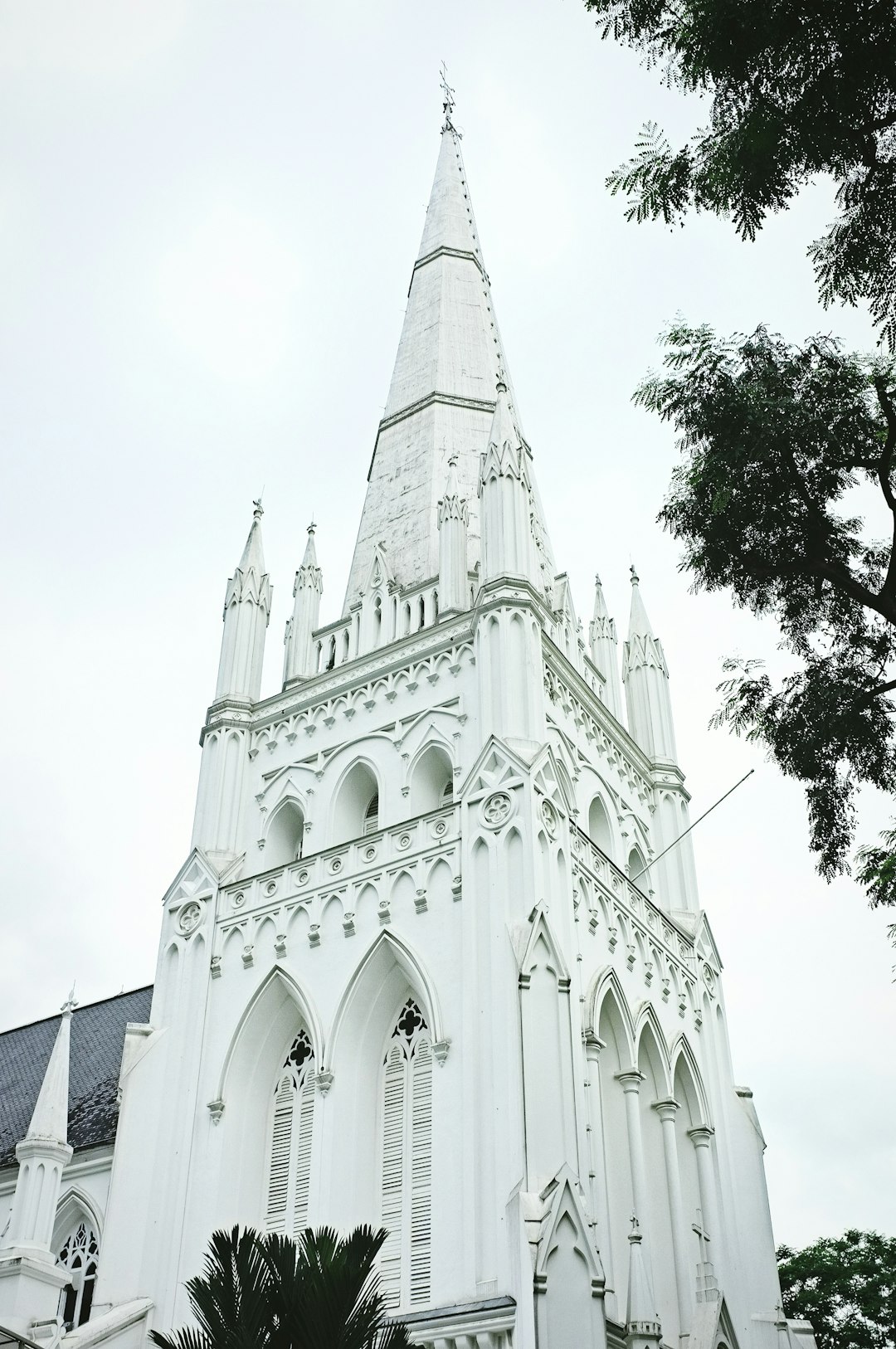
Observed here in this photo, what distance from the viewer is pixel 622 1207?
71.2ft

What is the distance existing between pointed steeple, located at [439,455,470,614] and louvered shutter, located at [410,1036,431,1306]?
9.29 meters

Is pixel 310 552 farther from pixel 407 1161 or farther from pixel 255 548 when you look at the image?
pixel 407 1161

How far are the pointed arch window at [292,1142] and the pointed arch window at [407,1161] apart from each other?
4.73 ft

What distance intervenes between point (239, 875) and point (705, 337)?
15.5m

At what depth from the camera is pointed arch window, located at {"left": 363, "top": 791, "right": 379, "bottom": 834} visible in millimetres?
26219

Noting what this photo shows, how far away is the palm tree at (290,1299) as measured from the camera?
12680mm

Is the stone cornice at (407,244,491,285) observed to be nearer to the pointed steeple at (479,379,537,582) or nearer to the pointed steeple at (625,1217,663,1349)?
the pointed steeple at (479,379,537,582)

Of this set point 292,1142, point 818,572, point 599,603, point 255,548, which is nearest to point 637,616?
point 599,603

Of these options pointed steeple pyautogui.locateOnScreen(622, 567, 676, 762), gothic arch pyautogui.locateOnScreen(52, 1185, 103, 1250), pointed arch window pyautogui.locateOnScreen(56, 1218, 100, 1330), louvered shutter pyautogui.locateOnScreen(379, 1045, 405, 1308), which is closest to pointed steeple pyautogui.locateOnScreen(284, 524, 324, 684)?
pointed steeple pyautogui.locateOnScreen(622, 567, 676, 762)

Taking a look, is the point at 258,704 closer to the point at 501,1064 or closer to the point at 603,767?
the point at 603,767

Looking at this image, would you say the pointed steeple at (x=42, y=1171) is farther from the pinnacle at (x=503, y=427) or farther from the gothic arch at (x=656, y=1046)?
the pinnacle at (x=503, y=427)

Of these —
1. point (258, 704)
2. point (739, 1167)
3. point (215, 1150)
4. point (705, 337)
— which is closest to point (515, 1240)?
point (215, 1150)

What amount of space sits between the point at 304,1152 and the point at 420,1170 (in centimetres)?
251

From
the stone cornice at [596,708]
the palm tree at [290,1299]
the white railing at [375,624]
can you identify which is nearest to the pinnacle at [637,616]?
the stone cornice at [596,708]
